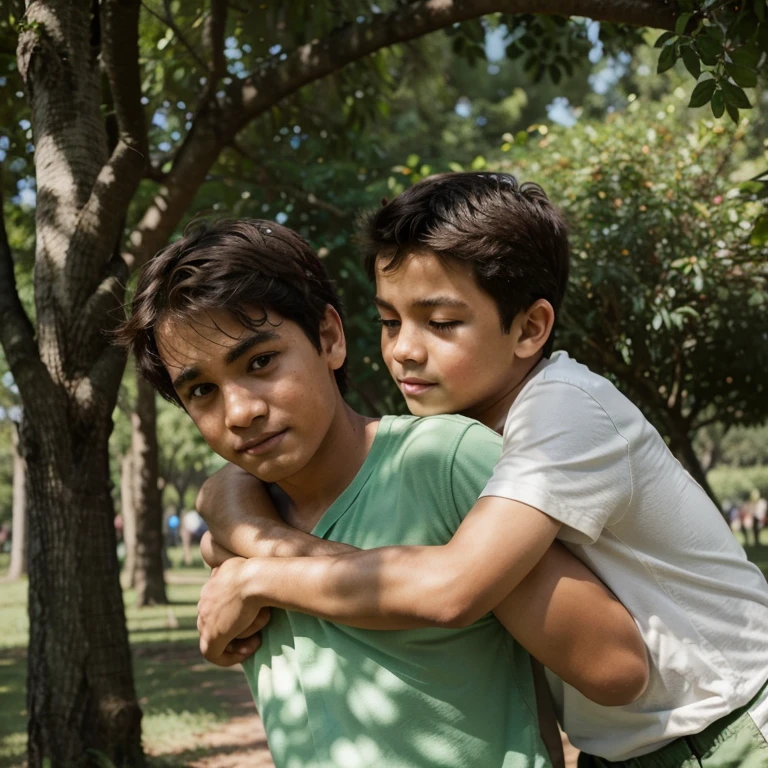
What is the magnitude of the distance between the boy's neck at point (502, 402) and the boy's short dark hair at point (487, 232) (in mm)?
96

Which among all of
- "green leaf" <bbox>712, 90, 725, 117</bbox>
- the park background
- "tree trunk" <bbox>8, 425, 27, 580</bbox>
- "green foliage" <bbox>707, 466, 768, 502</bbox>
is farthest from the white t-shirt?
"green foliage" <bbox>707, 466, 768, 502</bbox>

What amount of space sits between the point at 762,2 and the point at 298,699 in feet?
9.15

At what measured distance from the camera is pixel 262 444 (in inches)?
72.7

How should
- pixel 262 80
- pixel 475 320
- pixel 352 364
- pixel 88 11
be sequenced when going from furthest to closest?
1. pixel 352 364
2. pixel 262 80
3. pixel 88 11
4. pixel 475 320

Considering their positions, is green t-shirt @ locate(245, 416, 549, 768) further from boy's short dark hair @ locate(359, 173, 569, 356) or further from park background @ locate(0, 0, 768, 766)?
park background @ locate(0, 0, 768, 766)

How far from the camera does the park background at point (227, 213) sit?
4.24m

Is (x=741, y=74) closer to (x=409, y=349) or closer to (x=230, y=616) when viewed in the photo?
(x=409, y=349)

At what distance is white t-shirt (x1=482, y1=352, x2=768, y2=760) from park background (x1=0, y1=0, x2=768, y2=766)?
1.33 metres

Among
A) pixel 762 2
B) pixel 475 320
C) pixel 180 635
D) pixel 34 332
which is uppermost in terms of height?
pixel 762 2

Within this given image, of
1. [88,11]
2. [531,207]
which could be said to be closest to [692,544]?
[531,207]

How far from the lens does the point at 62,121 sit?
4.30m

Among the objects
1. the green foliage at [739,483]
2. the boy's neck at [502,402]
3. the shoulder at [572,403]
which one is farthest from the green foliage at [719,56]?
the green foliage at [739,483]

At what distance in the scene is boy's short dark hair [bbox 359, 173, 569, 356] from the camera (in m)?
2.11

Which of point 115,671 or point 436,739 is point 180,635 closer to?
point 115,671
